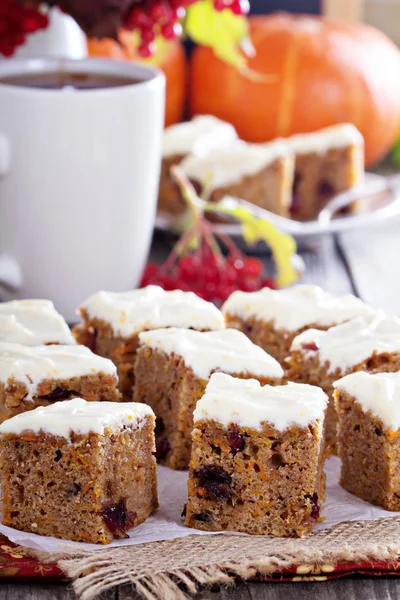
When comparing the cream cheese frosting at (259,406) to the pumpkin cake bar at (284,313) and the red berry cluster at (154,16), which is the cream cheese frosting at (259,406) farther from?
the red berry cluster at (154,16)

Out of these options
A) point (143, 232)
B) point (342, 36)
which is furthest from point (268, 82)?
point (143, 232)

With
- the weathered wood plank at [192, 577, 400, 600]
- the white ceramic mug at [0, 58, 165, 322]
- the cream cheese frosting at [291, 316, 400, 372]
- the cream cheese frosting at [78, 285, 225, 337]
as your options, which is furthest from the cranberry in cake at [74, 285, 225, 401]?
the weathered wood plank at [192, 577, 400, 600]

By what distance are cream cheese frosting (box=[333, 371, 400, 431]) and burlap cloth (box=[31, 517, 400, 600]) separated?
0.64 feet

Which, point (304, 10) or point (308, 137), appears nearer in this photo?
point (308, 137)

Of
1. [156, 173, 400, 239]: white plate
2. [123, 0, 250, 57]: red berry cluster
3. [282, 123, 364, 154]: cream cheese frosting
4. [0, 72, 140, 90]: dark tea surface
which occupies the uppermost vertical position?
[123, 0, 250, 57]: red berry cluster

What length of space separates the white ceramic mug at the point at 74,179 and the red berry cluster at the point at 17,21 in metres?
0.09

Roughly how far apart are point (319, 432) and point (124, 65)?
Result: 4.09 feet

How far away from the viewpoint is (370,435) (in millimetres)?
1838

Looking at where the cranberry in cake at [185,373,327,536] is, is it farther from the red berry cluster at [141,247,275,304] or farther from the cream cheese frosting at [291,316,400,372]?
the red berry cluster at [141,247,275,304]

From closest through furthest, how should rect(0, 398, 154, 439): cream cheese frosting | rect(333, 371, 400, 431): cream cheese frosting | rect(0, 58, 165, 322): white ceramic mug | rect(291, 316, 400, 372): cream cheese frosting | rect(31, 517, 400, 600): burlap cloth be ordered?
rect(31, 517, 400, 600): burlap cloth
rect(0, 398, 154, 439): cream cheese frosting
rect(333, 371, 400, 431): cream cheese frosting
rect(291, 316, 400, 372): cream cheese frosting
rect(0, 58, 165, 322): white ceramic mug

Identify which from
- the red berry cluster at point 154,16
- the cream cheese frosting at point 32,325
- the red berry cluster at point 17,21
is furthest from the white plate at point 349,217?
the cream cheese frosting at point 32,325

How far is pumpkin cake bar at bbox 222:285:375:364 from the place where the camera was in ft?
7.19

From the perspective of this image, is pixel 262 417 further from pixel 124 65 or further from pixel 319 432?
pixel 124 65

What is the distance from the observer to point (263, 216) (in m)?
2.85
